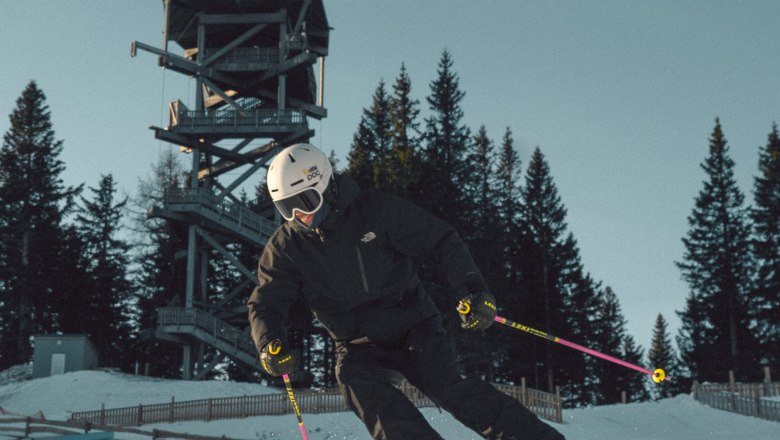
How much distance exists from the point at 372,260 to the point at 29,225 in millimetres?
46527

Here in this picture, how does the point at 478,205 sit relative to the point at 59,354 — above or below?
above

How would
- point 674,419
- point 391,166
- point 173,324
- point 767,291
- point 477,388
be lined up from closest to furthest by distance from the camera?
point 477,388 → point 674,419 → point 173,324 → point 391,166 → point 767,291

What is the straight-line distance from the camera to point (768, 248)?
142 ft

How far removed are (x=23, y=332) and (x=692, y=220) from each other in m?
39.2

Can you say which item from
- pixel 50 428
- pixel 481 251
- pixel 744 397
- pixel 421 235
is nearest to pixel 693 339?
pixel 481 251

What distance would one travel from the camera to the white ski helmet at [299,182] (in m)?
4.81

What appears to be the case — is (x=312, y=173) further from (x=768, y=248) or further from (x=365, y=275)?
(x=768, y=248)

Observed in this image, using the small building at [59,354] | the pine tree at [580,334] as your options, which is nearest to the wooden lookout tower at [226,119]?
the small building at [59,354]

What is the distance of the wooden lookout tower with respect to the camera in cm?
3108

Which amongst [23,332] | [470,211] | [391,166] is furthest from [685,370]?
[23,332]

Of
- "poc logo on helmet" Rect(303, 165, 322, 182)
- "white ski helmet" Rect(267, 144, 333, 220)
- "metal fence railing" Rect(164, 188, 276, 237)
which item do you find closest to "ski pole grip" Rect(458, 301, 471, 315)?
"white ski helmet" Rect(267, 144, 333, 220)

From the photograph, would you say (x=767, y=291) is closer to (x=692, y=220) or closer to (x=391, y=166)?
(x=692, y=220)

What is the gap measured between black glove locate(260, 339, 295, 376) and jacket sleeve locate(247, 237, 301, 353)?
0.05 m

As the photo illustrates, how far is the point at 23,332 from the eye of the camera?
142ft
